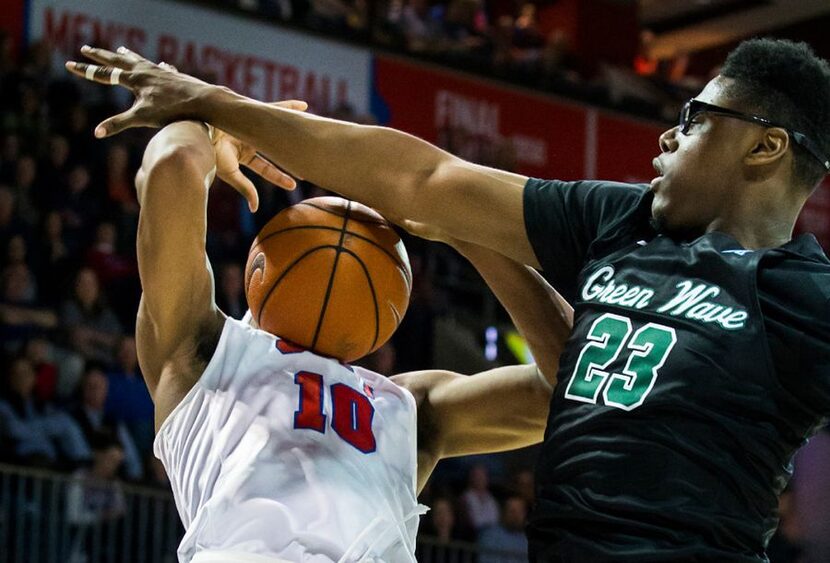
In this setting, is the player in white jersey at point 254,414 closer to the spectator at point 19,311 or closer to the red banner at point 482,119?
the spectator at point 19,311

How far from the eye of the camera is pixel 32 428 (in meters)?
8.17

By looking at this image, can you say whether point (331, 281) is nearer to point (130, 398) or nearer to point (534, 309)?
point (534, 309)

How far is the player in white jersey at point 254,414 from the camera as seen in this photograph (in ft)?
11.0

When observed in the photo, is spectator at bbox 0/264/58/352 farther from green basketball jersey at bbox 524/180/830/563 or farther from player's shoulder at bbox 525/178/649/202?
green basketball jersey at bbox 524/180/830/563

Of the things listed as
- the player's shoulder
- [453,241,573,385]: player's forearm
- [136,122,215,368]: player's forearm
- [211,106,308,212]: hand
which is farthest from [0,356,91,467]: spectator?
the player's shoulder

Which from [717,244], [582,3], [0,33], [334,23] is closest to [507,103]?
[334,23]

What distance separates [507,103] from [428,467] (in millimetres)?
10955

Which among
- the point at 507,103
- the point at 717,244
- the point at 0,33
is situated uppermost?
the point at 717,244

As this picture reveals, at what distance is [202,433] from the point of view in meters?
3.51

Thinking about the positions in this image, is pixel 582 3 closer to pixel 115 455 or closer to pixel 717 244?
pixel 115 455

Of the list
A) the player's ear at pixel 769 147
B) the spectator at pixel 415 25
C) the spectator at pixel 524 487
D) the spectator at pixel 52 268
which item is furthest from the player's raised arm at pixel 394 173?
the spectator at pixel 415 25

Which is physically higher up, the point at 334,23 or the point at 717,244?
the point at 717,244

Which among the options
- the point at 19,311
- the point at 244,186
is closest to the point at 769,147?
the point at 244,186

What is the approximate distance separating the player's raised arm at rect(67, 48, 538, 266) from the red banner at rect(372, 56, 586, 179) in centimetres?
1028
